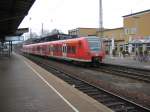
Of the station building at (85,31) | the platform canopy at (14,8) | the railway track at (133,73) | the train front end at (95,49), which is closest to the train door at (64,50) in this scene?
the railway track at (133,73)

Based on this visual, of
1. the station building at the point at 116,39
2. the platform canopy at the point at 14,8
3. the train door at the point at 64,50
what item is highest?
the platform canopy at the point at 14,8

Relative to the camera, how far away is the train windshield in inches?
1243

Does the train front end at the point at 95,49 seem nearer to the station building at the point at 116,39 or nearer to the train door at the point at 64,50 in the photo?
the train door at the point at 64,50

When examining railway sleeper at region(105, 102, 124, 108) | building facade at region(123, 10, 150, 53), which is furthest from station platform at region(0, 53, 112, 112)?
building facade at region(123, 10, 150, 53)

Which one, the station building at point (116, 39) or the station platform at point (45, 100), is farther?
the station building at point (116, 39)

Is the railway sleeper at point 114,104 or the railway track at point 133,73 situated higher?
the railway track at point 133,73

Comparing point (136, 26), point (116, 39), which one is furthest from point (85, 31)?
point (136, 26)

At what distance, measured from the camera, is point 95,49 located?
31766mm

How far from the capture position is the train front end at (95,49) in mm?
31328

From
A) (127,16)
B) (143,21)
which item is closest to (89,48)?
(143,21)

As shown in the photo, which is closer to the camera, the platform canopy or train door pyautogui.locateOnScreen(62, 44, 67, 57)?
the platform canopy

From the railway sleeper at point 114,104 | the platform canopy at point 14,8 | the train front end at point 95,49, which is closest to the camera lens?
the railway sleeper at point 114,104

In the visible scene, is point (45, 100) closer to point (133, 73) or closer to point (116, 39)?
point (133, 73)

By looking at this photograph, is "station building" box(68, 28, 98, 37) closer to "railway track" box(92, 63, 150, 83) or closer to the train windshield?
"railway track" box(92, 63, 150, 83)
